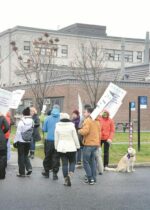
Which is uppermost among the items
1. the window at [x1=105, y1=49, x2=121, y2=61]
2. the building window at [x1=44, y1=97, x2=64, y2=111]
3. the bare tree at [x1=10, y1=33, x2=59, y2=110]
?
the window at [x1=105, y1=49, x2=121, y2=61]

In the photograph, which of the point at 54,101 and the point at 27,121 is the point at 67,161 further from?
the point at 54,101

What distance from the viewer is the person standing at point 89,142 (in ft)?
39.4

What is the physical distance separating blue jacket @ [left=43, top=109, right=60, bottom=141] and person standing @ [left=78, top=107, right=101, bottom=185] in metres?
0.90

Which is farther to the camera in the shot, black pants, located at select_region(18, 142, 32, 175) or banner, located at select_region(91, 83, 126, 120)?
banner, located at select_region(91, 83, 126, 120)

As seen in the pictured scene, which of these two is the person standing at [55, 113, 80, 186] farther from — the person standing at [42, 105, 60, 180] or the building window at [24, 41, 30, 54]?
the building window at [24, 41, 30, 54]

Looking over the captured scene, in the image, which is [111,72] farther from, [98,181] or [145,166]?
[98,181]

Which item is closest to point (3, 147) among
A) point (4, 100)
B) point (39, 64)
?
point (4, 100)

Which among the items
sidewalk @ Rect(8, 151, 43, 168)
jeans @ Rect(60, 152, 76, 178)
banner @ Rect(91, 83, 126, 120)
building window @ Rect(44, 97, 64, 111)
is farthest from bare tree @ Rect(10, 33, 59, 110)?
jeans @ Rect(60, 152, 76, 178)

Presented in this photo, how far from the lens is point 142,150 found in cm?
1969

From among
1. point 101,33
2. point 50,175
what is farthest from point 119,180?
point 101,33

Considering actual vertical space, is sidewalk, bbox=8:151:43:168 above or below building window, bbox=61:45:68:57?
below

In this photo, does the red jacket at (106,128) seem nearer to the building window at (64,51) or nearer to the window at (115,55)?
the building window at (64,51)

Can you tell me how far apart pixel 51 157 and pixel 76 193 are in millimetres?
2314

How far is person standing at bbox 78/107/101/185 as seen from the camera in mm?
12023
